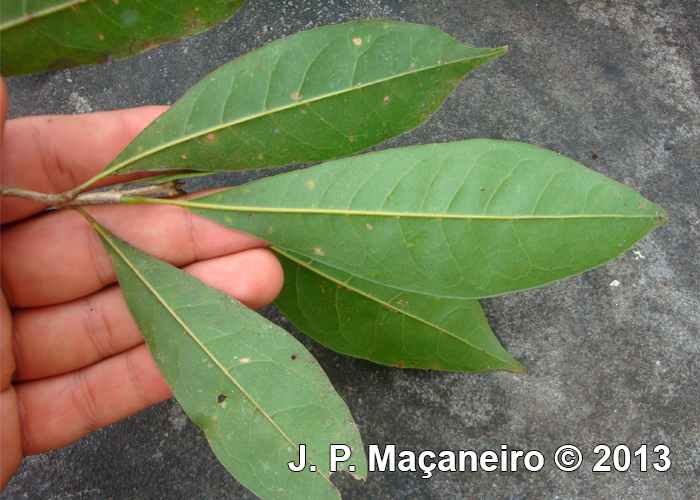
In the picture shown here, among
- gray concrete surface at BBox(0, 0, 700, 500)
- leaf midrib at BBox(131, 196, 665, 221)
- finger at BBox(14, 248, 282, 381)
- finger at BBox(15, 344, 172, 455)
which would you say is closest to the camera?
leaf midrib at BBox(131, 196, 665, 221)

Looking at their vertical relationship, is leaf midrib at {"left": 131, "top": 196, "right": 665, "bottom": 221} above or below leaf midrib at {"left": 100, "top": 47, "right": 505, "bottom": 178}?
below

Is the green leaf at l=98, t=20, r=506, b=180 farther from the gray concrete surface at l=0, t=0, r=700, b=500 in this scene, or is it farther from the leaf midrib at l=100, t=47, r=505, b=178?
the gray concrete surface at l=0, t=0, r=700, b=500

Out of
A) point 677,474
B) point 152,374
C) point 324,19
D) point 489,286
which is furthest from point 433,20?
point 677,474

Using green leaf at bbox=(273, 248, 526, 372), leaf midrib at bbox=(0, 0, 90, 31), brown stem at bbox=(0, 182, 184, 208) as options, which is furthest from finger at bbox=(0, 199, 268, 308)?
leaf midrib at bbox=(0, 0, 90, 31)

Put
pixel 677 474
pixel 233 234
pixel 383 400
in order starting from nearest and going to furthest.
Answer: pixel 233 234
pixel 677 474
pixel 383 400

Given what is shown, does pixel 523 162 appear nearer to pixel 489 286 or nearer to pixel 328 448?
pixel 489 286
